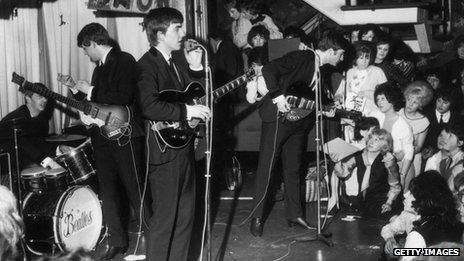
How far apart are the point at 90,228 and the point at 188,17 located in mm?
3375

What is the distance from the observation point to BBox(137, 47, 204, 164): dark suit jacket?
3.92 meters

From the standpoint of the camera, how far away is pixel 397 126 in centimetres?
642

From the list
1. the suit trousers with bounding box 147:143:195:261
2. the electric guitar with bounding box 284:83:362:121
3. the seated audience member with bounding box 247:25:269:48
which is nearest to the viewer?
the suit trousers with bounding box 147:143:195:261

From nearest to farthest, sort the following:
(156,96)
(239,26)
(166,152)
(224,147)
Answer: (156,96)
(166,152)
(224,147)
(239,26)

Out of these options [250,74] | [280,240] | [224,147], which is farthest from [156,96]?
[224,147]

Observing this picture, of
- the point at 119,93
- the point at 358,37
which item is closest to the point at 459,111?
the point at 358,37

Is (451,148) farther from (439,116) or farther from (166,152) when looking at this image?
(166,152)

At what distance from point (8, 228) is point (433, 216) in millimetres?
2806

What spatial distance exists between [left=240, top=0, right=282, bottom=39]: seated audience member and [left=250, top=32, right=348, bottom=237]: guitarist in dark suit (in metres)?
3.79

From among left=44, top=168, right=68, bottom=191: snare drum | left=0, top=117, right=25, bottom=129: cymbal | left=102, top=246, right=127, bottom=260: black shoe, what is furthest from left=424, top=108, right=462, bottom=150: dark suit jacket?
left=0, top=117, right=25, bottom=129: cymbal

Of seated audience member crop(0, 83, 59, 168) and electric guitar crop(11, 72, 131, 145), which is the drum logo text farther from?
electric guitar crop(11, 72, 131, 145)

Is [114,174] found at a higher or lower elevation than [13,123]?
lower

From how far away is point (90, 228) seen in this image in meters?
5.32

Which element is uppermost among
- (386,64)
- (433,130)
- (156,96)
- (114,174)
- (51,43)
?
(51,43)
